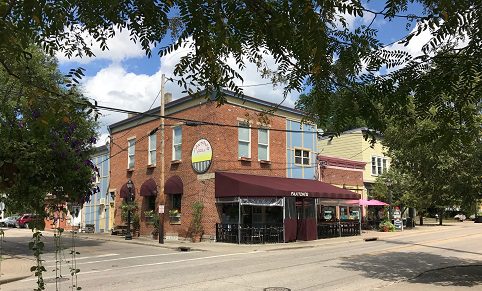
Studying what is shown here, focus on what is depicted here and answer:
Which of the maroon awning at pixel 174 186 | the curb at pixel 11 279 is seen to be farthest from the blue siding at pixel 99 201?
the curb at pixel 11 279

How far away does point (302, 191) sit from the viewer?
26.0 metres

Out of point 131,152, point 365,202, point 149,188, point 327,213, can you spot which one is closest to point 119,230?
point 131,152

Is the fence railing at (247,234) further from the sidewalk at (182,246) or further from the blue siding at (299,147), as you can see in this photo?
the blue siding at (299,147)

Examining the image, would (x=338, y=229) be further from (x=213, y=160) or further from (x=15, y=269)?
(x=15, y=269)

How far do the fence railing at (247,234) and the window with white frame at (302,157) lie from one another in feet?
19.9

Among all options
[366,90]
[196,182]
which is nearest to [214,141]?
[196,182]

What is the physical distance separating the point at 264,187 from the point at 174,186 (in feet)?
20.7

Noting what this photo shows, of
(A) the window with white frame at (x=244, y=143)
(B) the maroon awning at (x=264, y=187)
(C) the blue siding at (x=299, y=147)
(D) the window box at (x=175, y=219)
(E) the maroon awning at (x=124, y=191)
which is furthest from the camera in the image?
(E) the maroon awning at (x=124, y=191)

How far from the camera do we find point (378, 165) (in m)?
43.3

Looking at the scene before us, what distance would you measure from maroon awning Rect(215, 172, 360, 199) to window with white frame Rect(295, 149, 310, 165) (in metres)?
1.82

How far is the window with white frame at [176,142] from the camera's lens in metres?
28.7

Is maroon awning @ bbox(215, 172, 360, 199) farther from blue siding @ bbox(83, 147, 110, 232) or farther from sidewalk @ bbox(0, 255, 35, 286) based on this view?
blue siding @ bbox(83, 147, 110, 232)

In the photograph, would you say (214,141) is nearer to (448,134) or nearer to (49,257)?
(49,257)

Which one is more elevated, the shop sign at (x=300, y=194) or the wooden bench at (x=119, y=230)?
the shop sign at (x=300, y=194)
